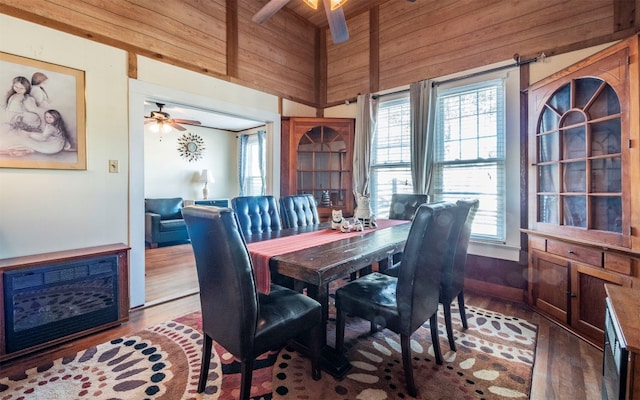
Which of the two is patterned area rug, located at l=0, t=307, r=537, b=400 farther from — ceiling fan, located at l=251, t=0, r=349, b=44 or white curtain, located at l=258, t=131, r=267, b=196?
white curtain, located at l=258, t=131, r=267, b=196

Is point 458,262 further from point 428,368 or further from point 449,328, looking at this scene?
point 428,368

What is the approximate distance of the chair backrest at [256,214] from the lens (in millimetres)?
2535

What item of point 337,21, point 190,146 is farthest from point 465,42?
point 190,146

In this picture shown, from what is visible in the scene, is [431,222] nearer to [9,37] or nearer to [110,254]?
[110,254]

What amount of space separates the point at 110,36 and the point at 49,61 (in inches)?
21.3

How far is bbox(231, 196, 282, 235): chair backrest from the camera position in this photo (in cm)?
254

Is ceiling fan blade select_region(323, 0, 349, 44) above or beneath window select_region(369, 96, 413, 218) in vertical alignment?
above

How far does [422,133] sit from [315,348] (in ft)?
8.95

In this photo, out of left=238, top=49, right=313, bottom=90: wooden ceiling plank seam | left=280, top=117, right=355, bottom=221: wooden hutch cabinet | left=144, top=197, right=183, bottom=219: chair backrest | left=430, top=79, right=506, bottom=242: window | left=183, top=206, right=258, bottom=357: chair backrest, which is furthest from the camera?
left=144, top=197, right=183, bottom=219: chair backrest

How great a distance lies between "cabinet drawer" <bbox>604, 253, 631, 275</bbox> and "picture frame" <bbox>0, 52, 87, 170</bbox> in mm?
4167

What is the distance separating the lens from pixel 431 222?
5.05ft

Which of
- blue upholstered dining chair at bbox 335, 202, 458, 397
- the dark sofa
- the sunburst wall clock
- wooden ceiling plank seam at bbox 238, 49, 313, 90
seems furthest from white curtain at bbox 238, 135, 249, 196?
blue upholstered dining chair at bbox 335, 202, 458, 397

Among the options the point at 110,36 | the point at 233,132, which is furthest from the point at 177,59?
the point at 233,132

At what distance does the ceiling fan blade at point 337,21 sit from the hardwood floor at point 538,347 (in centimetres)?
287
